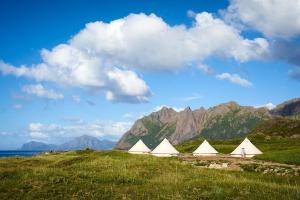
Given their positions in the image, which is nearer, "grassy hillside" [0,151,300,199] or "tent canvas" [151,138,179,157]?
"grassy hillside" [0,151,300,199]

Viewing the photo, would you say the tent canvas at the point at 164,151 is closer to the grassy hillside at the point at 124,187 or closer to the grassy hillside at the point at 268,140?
the grassy hillside at the point at 268,140

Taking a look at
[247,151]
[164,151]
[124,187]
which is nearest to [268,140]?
[247,151]

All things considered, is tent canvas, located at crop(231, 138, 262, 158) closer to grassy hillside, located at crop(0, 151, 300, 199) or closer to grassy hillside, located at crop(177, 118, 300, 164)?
grassy hillside, located at crop(177, 118, 300, 164)

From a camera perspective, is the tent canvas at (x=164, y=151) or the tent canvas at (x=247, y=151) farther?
the tent canvas at (x=164, y=151)

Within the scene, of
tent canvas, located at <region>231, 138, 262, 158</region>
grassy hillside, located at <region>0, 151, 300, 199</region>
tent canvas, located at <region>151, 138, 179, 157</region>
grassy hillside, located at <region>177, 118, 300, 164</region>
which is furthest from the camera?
grassy hillside, located at <region>177, 118, 300, 164</region>

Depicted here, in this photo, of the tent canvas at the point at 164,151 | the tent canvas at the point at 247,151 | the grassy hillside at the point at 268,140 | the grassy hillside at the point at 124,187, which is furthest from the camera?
the grassy hillside at the point at 268,140

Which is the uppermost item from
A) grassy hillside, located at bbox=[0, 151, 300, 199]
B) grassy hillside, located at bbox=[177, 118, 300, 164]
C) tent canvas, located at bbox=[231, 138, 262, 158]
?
grassy hillside, located at bbox=[177, 118, 300, 164]

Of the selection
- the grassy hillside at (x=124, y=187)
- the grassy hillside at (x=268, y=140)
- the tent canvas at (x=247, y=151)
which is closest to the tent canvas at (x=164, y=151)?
the tent canvas at (x=247, y=151)

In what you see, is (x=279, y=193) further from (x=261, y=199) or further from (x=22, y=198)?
(x=22, y=198)

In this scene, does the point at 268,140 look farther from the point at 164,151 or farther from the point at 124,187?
the point at 124,187

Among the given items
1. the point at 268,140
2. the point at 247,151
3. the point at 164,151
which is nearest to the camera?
the point at 247,151

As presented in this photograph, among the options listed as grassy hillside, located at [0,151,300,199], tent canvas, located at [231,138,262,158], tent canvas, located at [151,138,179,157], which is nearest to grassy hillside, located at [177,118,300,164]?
tent canvas, located at [231,138,262,158]

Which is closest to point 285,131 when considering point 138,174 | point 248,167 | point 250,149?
point 250,149

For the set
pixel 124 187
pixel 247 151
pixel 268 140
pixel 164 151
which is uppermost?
pixel 268 140
